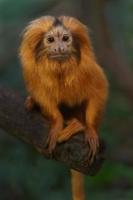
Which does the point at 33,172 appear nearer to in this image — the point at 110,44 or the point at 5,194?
the point at 5,194

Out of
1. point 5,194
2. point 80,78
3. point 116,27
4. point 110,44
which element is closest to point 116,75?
point 110,44

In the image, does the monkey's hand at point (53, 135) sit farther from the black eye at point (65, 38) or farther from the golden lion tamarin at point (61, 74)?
the black eye at point (65, 38)

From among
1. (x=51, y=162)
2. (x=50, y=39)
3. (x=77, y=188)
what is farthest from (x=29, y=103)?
(x=51, y=162)

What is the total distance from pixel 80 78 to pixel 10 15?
1773 mm

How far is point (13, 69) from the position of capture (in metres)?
5.40

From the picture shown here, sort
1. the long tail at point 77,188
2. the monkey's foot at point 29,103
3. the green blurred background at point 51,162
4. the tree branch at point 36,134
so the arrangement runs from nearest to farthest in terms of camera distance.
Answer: the tree branch at point 36,134 → the monkey's foot at point 29,103 → the long tail at point 77,188 → the green blurred background at point 51,162

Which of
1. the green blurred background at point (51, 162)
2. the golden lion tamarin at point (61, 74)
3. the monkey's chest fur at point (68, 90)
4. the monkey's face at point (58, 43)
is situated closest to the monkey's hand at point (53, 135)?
the golden lion tamarin at point (61, 74)

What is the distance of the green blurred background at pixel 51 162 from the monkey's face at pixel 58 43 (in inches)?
49.1

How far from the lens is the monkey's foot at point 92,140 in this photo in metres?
3.45

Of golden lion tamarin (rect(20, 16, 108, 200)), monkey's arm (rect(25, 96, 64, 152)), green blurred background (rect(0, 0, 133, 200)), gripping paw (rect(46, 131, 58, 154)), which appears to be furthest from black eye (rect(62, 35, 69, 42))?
green blurred background (rect(0, 0, 133, 200))

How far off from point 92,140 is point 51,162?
1.85 metres

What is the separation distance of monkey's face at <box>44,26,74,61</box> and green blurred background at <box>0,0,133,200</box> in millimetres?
1248

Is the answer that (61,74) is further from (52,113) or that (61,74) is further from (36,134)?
(36,134)

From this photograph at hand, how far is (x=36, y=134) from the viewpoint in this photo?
347cm
